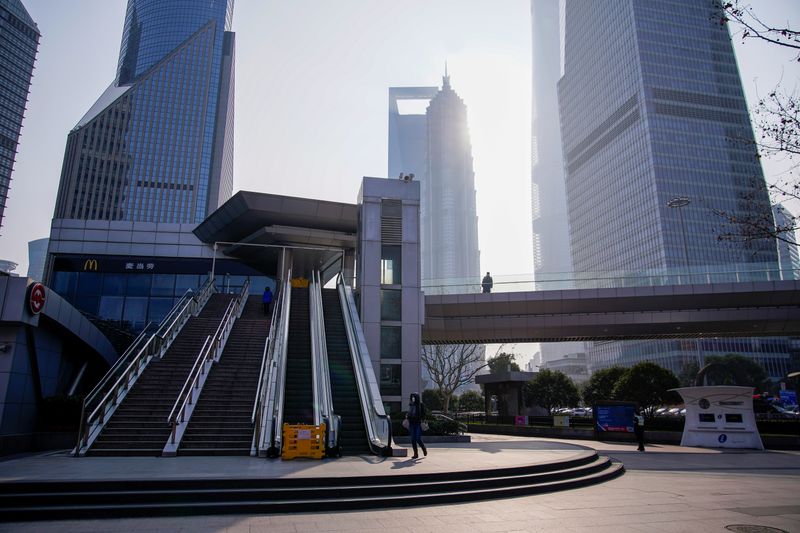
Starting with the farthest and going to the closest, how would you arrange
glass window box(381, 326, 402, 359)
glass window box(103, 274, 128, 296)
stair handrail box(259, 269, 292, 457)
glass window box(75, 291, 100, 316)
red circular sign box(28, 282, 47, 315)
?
glass window box(103, 274, 128, 296) → glass window box(75, 291, 100, 316) → glass window box(381, 326, 402, 359) → red circular sign box(28, 282, 47, 315) → stair handrail box(259, 269, 292, 457)

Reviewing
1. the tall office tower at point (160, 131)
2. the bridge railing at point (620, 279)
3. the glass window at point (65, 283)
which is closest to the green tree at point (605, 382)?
the bridge railing at point (620, 279)

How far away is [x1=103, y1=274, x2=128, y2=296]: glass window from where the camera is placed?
25734 mm

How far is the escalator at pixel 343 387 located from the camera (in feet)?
44.0

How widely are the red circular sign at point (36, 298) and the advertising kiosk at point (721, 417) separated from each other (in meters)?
23.2

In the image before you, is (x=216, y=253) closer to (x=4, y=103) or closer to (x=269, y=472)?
(x=269, y=472)

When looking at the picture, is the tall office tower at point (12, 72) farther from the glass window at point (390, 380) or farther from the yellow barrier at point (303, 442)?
the yellow barrier at point (303, 442)

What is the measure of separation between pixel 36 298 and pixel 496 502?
13.3 m

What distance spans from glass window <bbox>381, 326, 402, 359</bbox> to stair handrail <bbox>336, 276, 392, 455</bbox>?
2147mm

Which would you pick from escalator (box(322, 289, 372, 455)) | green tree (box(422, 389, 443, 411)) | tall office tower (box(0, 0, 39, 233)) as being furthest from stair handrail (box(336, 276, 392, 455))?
tall office tower (box(0, 0, 39, 233))

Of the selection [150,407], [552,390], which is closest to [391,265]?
[150,407]

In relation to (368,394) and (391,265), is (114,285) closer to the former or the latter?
(391,265)

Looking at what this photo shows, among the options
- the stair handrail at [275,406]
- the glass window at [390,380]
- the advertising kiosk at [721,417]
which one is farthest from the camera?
the glass window at [390,380]

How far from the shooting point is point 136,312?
25.7 m

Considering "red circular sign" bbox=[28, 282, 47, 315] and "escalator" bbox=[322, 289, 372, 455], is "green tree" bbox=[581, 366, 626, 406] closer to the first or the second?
"escalator" bbox=[322, 289, 372, 455]
